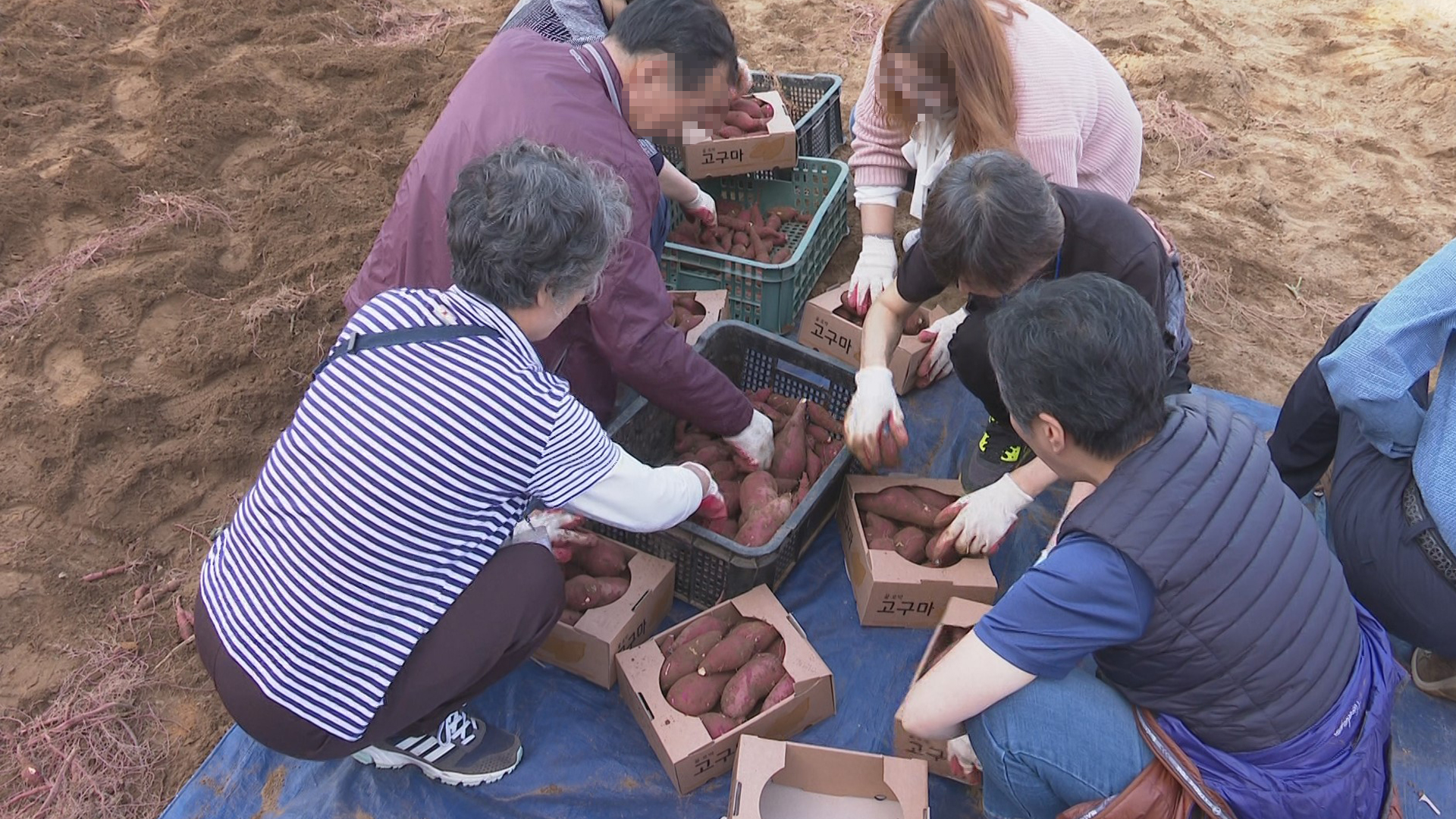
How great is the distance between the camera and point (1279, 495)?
154 cm

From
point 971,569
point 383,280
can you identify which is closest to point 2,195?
point 383,280

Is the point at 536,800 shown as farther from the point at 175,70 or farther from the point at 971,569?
the point at 175,70

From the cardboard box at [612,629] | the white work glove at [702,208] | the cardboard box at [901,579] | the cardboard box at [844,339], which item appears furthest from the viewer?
the white work glove at [702,208]

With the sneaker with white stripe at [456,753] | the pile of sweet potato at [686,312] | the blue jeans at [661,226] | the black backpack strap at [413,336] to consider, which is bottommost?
the sneaker with white stripe at [456,753]

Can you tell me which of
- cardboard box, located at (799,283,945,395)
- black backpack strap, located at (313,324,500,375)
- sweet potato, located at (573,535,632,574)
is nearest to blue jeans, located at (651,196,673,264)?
cardboard box, located at (799,283,945,395)

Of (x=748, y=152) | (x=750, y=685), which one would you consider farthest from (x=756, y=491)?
(x=748, y=152)

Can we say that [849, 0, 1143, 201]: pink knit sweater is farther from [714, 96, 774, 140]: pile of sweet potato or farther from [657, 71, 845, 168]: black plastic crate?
[657, 71, 845, 168]: black plastic crate

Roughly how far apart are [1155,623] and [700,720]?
3.61 ft

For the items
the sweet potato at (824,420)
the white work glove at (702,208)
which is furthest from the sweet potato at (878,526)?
the white work glove at (702,208)

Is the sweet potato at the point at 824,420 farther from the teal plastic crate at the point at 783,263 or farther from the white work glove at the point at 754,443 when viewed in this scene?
the teal plastic crate at the point at 783,263

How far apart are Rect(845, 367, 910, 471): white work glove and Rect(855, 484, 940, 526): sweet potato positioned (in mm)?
93

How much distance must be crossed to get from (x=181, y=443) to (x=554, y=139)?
190 cm

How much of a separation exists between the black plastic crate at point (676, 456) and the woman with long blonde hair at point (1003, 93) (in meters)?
0.62

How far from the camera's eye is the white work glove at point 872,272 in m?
3.19
